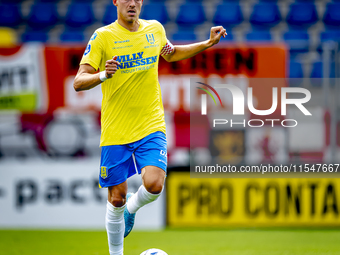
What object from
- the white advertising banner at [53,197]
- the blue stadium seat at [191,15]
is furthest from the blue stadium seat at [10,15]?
the white advertising banner at [53,197]

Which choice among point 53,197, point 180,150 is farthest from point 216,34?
point 53,197

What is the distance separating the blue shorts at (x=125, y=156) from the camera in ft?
12.1

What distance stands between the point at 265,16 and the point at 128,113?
690 cm

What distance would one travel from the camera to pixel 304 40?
9484 mm

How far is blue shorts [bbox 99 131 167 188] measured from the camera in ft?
12.1

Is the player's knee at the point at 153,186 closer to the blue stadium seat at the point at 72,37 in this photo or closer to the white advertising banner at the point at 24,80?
the white advertising banner at the point at 24,80

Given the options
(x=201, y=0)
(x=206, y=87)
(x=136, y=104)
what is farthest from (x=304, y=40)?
(x=136, y=104)

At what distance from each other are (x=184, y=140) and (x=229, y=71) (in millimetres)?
1115

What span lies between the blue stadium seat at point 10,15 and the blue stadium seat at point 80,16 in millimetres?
984

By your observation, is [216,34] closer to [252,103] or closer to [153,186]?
[153,186]

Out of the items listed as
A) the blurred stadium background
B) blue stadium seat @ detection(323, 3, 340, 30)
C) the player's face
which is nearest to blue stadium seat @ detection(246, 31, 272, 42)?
blue stadium seat @ detection(323, 3, 340, 30)

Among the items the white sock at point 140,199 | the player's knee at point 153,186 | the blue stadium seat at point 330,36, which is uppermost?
the blue stadium seat at point 330,36

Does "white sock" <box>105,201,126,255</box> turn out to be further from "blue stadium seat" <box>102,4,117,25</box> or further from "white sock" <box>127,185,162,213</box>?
"blue stadium seat" <box>102,4,117,25</box>

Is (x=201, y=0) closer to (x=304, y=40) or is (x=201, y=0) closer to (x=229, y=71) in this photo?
(x=304, y=40)
